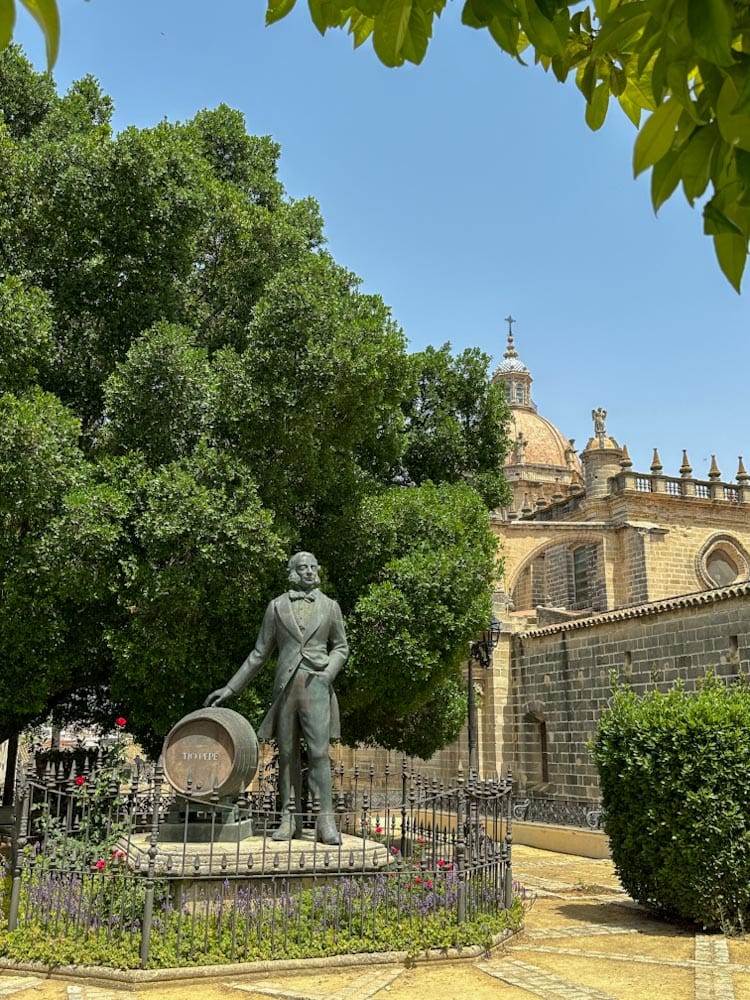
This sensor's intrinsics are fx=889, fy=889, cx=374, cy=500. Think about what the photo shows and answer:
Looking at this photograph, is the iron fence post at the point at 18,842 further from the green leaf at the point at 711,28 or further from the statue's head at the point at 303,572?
the green leaf at the point at 711,28

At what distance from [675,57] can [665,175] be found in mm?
212

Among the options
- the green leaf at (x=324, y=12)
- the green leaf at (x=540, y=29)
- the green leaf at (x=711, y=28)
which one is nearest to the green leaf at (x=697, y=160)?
the green leaf at (x=711, y=28)

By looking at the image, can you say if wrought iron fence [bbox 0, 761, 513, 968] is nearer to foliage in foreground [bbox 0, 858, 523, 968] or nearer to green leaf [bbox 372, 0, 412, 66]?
foliage in foreground [bbox 0, 858, 523, 968]

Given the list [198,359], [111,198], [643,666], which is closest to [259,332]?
[198,359]

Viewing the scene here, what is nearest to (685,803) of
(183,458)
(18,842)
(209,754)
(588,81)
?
(209,754)

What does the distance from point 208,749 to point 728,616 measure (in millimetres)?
10828

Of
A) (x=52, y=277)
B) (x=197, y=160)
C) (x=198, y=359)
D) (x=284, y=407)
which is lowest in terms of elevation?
(x=284, y=407)

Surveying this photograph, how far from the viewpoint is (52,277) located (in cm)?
1200

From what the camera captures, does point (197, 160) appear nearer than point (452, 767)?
Yes

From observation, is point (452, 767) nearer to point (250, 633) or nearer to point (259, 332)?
point (250, 633)

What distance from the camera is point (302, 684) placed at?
27.0 ft

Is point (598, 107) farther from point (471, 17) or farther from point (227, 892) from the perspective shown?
point (227, 892)

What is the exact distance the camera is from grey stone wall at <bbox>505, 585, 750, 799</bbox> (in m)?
15.8

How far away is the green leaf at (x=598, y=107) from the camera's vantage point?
6.78 feet
